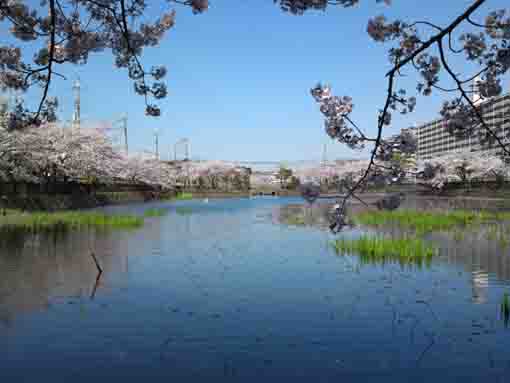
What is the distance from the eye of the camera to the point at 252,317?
7.70 metres

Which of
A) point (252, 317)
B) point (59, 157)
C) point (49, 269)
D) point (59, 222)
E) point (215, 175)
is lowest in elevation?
point (252, 317)

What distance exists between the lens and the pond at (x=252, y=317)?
5766 millimetres

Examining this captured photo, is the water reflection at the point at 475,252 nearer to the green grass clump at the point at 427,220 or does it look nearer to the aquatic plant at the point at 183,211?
the green grass clump at the point at 427,220

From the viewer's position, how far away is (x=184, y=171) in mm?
113875

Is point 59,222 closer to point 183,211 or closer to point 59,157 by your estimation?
point 59,157

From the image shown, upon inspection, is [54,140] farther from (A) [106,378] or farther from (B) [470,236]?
(A) [106,378]

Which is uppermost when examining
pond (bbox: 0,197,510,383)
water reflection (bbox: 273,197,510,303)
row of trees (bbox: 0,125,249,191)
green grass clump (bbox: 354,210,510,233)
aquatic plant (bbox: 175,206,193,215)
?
row of trees (bbox: 0,125,249,191)

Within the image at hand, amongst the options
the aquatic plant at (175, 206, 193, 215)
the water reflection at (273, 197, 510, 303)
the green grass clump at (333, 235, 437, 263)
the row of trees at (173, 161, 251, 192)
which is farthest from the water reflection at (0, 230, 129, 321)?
the row of trees at (173, 161, 251, 192)

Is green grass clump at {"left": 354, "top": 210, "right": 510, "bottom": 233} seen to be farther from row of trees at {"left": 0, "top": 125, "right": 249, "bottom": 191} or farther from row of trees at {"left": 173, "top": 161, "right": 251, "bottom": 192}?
row of trees at {"left": 173, "top": 161, "right": 251, "bottom": 192}

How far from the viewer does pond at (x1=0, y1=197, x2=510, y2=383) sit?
5766 millimetres

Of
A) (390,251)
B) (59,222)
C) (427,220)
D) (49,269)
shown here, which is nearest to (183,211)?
(59,222)

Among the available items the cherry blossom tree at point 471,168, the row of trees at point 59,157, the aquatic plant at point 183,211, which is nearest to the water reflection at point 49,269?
the row of trees at point 59,157

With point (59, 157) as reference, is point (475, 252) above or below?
below

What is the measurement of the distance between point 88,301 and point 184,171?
106m
